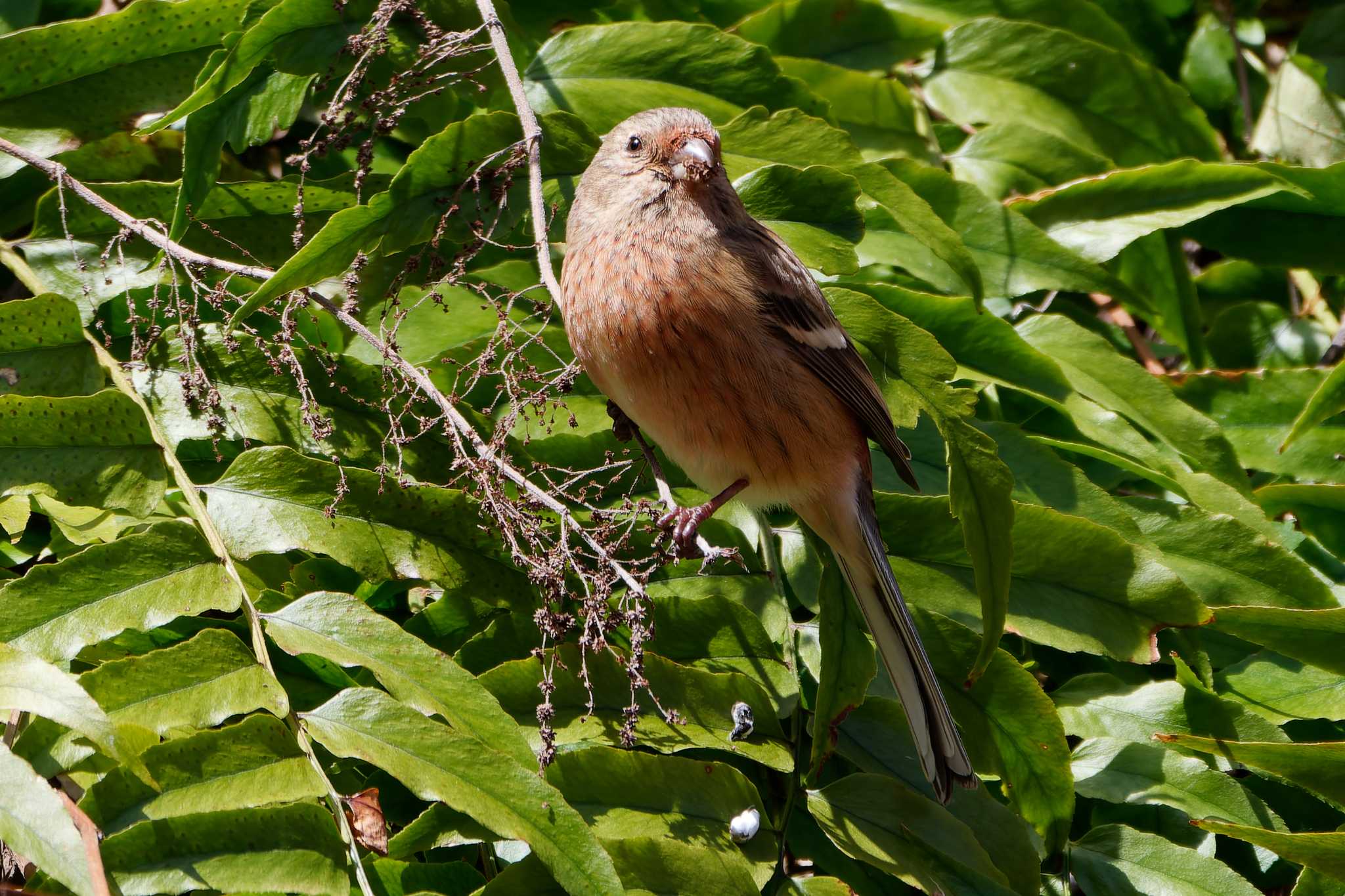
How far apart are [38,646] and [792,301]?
5.79 ft

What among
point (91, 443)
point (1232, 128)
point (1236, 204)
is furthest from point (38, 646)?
point (1232, 128)

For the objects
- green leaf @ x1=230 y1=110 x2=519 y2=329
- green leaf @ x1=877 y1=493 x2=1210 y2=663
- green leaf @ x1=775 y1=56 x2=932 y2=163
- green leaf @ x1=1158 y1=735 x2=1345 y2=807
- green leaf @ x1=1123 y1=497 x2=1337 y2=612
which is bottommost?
green leaf @ x1=1158 y1=735 x2=1345 y2=807

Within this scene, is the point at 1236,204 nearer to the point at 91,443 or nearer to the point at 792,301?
the point at 792,301

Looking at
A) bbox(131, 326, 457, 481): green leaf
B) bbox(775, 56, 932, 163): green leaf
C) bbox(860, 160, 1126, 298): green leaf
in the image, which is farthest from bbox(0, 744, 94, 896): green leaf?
bbox(775, 56, 932, 163): green leaf

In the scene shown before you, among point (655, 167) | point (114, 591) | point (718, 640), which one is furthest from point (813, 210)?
point (114, 591)

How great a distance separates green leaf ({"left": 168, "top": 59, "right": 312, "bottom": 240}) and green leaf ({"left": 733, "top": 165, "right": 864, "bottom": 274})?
43.6 inches

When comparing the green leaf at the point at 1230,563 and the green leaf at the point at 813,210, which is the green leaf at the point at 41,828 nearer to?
the green leaf at the point at 813,210

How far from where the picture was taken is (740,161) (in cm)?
311

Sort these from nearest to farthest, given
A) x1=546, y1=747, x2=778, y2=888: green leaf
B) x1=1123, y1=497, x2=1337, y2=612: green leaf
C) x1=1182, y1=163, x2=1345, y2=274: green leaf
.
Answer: x1=546, y1=747, x2=778, y2=888: green leaf
x1=1123, y1=497, x2=1337, y2=612: green leaf
x1=1182, y1=163, x2=1345, y2=274: green leaf

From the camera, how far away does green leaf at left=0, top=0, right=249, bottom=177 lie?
2.91 m

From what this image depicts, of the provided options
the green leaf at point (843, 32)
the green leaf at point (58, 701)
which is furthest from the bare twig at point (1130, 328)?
the green leaf at point (58, 701)

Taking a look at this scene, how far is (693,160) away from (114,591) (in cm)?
159

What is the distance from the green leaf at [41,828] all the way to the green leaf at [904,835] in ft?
4.24

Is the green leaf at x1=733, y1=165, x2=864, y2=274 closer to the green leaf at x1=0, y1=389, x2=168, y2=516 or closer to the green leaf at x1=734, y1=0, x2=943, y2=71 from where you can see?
the green leaf at x1=734, y1=0, x2=943, y2=71
